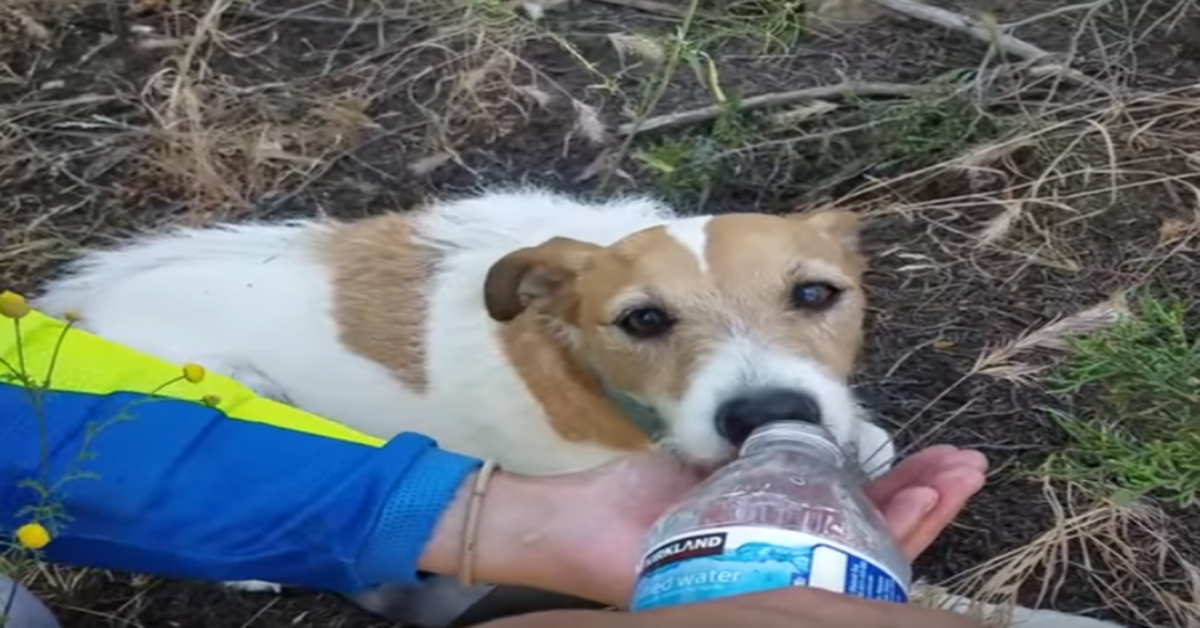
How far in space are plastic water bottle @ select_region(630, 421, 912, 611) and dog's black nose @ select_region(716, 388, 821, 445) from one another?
1.63 ft

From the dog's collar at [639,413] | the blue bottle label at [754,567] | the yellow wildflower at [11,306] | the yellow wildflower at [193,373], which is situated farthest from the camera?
the dog's collar at [639,413]

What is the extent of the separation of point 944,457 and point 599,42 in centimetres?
205

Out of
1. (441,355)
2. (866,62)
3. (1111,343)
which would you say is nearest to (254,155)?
(441,355)

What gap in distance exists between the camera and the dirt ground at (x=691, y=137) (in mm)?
3135

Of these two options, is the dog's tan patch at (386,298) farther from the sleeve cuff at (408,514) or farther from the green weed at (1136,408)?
the green weed at (1136,408)

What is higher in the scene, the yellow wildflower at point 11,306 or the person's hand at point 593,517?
the yellow wildflower at point 11,306

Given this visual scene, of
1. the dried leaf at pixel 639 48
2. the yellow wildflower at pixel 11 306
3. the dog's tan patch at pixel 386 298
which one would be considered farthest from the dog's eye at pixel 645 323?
the dried leaf at pixel 639 48

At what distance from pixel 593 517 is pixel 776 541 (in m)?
0.71

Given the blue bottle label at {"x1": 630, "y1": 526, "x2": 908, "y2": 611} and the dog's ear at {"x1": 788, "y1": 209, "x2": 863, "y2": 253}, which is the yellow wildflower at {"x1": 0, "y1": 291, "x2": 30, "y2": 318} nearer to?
the blue bottle label at {"x1": 630, "y1": 526, "x2": 908, "y2": 611}

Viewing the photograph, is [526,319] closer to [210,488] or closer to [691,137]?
[210,488]

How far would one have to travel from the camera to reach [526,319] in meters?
2.67

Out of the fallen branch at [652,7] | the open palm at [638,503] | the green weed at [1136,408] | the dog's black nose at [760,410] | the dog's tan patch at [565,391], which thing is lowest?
the green weed at [1136,408]

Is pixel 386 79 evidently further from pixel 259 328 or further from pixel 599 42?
pixel 259 328

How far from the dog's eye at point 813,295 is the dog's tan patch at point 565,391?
330 millimetres
